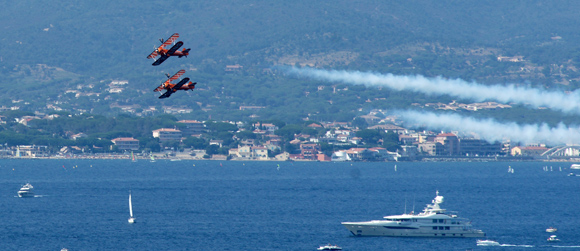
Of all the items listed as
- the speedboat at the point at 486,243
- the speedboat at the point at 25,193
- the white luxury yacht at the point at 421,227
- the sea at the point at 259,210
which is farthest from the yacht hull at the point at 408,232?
the speedboat at the point at 25,193

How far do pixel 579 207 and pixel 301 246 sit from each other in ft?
164

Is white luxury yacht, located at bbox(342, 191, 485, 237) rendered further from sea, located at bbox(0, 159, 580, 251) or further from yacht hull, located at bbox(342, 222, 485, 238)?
sea, located at bbox(0, 159, 580, 251)

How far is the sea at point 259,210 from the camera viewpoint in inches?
3369

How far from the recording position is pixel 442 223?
8806cm

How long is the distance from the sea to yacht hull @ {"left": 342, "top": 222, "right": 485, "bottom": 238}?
2.04ft

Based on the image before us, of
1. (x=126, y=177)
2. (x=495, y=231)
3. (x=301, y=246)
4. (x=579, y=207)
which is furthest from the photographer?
(x=126, y=177)

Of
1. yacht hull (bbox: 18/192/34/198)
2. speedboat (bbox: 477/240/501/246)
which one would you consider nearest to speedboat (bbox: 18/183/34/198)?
yacht hull (bbox: 18/192/34/198)

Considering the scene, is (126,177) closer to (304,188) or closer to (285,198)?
(304,188)

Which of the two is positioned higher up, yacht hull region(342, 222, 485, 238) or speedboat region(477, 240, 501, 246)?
yacht hull region(342, 222, 485, 238)

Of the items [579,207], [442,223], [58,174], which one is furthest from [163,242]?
[58,174]

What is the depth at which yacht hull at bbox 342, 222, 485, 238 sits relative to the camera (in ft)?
287

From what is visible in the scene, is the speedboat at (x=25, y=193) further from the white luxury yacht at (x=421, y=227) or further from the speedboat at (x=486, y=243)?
the speedboat at (x=486, y=243)

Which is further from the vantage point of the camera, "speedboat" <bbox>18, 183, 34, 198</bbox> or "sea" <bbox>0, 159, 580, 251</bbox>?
"speedboat" <bbox>18, 183, 34, 198</bbox>

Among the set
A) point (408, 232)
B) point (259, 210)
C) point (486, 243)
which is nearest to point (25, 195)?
point (259, 210)
